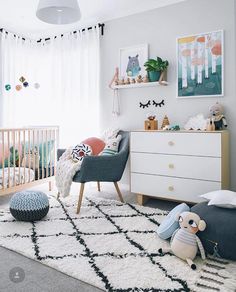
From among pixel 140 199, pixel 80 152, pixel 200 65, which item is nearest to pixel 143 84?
pixel 200 65

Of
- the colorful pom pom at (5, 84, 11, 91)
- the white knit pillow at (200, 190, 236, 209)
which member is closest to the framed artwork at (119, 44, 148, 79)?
the colorful pom pom at (5, 84, 11, 91)

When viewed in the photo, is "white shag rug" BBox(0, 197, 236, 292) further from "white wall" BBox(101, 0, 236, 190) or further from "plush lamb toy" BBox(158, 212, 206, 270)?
"white wall" BBox(101, 0, 236, 190)

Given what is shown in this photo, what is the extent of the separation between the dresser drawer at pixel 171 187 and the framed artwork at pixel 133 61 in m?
1.32

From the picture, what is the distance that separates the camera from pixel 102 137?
133 inches

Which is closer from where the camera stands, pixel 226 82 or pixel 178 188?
pixel 178 188

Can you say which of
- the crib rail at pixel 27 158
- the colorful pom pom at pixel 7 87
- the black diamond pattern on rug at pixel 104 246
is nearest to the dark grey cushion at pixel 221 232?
the black diamond pattern on rug at pixel 104 246

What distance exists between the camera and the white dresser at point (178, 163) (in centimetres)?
243

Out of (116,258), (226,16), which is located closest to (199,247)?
(116,258)

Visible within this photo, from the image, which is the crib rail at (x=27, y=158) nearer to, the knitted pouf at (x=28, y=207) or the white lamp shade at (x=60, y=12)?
the knitted pouf at (x=28, y=207)

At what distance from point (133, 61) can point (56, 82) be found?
1345 millimetres

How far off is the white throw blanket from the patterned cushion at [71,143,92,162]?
6 centimetres

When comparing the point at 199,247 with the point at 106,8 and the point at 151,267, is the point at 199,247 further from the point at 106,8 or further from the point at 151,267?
the point at 106,8

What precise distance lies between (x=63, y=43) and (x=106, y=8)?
3.07ft

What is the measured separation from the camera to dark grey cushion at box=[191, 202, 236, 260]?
5.41 ft
